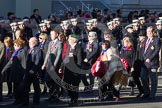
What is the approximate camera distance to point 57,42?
14.3 m

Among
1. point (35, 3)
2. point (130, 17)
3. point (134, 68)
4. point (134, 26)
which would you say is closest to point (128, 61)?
point (134, 68)

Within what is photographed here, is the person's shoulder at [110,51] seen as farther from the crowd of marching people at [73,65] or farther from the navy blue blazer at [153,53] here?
the navy blue blazer at [153,53]

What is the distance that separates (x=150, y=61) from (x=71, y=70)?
2.20 m

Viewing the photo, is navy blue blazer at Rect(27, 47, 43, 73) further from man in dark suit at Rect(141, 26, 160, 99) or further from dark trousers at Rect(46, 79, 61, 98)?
man in dark suit at Rect(141, 26, 160, 99)

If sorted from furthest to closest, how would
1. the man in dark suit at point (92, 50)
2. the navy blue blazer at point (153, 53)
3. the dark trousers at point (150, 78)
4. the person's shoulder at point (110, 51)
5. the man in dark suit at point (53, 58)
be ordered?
the man in dark suit at point (92, 50), the dark trousers at point (150, 78), the navy blue blazer at point (153, 53), the person's shoulder at point (110, 51), the man in dark suit at point (53, 58)

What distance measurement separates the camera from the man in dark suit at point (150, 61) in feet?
48.3

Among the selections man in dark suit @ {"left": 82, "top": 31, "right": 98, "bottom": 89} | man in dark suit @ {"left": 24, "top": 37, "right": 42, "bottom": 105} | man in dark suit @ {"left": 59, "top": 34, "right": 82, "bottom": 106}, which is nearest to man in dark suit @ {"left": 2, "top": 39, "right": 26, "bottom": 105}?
man in dark suit @ {"left": 24, "top": 37, "right": 42, "bottom": 105}

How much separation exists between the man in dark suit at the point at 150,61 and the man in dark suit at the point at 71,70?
5.96 ft

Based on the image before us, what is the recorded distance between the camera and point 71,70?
45.5 feet

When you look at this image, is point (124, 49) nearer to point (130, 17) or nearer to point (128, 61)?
point (128, 61)

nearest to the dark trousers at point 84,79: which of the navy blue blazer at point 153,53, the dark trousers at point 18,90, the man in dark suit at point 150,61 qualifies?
the man in dark suit at point 150,61

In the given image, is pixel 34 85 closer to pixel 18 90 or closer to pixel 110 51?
pixel 18 90

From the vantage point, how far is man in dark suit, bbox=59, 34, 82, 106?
45.7 ft

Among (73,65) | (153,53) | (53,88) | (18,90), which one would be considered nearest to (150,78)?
(153,53)
